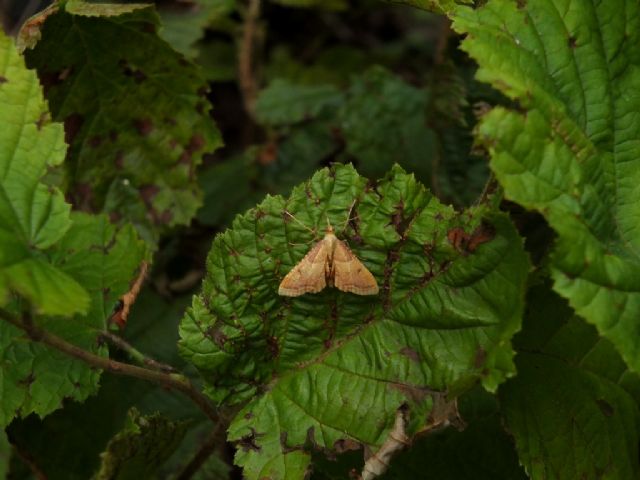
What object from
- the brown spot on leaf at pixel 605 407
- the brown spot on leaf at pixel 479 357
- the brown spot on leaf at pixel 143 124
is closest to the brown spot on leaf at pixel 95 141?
the brown spot on leaf at pixel 143 124

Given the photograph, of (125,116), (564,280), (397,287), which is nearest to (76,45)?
(125,116)

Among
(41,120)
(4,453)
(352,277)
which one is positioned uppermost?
(41,120)

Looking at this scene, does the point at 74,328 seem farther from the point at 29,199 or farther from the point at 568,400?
the point at 568,400

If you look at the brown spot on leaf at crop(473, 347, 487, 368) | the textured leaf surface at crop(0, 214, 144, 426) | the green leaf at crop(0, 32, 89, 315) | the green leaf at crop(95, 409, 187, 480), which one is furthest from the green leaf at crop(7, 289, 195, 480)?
the brown spot on leaf at crop(473, 347, 487, 368)

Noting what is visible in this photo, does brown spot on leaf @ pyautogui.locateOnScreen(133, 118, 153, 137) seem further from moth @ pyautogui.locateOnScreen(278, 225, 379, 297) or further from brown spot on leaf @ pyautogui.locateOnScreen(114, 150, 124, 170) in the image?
moth @ pyautogui.locateOnScreen(278, 225, 379, 297)

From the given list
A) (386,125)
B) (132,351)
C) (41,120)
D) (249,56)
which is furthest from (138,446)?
(249,56)

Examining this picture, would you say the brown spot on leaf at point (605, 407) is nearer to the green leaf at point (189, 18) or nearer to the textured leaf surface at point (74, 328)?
the textured leaf surface at point (74, 328)

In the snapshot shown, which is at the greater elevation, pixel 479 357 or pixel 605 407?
pixel 479 357
